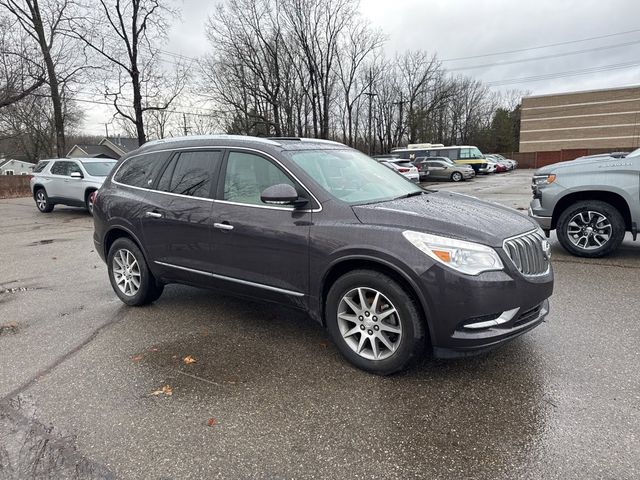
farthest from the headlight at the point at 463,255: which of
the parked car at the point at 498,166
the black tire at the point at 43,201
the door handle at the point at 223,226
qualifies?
the parked car at the point at 498,166

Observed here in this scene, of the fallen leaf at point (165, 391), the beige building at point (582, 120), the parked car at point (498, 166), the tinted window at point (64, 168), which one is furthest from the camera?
the beige building at point (582, 120)

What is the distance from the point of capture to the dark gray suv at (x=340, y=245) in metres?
2.76

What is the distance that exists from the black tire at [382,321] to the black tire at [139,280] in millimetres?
2353

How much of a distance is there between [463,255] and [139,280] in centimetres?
353

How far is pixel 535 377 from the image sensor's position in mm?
3010

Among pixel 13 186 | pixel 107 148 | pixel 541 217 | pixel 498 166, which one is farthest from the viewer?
pixel 107 148

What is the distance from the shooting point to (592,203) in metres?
6.07

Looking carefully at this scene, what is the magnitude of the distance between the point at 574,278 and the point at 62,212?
15.5 metres

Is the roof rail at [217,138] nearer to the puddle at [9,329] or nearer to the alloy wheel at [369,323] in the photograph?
the alloy wheel at [369,323]

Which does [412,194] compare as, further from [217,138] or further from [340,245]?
[217,138]

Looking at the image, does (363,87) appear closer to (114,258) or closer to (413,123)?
(413,123)

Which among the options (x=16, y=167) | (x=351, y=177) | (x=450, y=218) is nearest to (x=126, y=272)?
(x=351, y=177)

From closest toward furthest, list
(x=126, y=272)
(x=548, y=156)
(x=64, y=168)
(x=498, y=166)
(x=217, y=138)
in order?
1. (x=217, y=138)
2. (x=126, y=272)
3. (x=64, y=168)
4. (x=498, y=166)
5. (x=548, y=156)

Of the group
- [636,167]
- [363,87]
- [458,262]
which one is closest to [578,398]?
[458,262]
